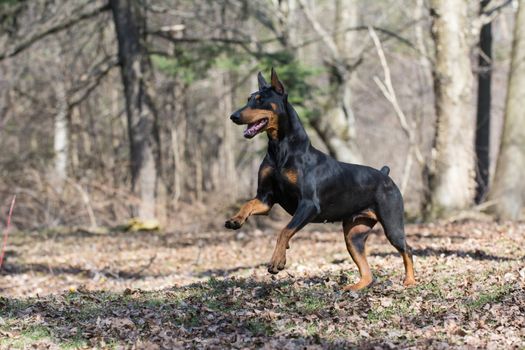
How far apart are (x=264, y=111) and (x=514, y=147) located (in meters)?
12.9

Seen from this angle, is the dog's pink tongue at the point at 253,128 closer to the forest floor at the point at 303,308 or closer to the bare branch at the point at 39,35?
the forest floor at the point at 303,308

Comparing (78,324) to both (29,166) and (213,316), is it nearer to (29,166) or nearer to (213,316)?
(213,316)

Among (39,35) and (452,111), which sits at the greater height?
(39,35)

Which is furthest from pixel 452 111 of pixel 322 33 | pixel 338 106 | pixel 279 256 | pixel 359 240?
pixel 279 256

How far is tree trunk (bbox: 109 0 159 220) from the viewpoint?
21.7 meters

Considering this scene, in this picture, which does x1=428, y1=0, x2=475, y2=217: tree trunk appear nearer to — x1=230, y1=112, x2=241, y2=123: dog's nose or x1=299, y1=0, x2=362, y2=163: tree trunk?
x1=299, y1=0, x2=362, y2=163: tree trunk

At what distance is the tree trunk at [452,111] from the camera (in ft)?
59.8

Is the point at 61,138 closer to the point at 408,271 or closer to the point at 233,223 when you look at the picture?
the point at 408,271

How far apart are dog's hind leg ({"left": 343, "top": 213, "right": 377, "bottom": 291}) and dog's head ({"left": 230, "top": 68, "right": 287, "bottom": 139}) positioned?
162cm

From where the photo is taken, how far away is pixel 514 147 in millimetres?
18875

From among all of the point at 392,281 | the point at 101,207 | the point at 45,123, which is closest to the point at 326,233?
the point at 101,207

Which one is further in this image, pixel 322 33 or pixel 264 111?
pixel 322 33

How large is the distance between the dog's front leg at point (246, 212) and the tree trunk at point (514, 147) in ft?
40.0

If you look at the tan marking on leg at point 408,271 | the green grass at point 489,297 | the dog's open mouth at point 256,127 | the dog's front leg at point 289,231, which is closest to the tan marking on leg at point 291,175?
the dog's front leg at point 289,231
